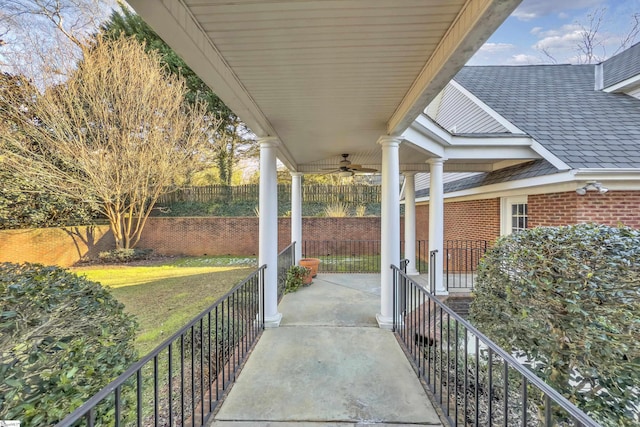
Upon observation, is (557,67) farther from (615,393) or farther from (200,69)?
(200,69)

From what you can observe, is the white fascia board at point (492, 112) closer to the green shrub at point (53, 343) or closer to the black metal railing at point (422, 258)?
the black metal railing at point (422, 258)

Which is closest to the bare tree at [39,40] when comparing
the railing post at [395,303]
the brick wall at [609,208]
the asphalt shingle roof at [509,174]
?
the railing post at [395,303]

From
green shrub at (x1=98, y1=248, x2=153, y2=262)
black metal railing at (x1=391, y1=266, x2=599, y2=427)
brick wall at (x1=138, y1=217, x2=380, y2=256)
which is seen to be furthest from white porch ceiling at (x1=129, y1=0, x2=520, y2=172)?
green shrub at (x1=98, y1=248, x2=153, y2=262)

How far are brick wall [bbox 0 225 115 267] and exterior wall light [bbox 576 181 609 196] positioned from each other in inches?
563

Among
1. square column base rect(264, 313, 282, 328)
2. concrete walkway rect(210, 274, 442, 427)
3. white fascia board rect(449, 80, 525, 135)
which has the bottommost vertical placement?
concrete walkway rect(210, 274, 442, 427)

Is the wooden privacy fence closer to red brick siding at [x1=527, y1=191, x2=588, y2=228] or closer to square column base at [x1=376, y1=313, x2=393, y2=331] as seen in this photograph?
red brick siding at [x1=527, y1=191, x2=588, y2=228]

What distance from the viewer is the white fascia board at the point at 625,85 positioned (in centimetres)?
619

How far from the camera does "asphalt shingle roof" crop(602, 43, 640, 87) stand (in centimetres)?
654

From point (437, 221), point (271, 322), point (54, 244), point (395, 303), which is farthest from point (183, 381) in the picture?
point (54, 244)

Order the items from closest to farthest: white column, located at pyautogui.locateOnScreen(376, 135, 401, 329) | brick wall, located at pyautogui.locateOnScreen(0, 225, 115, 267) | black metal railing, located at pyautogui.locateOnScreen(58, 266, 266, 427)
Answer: black metal railing, located at pyautogui.locateOnScreen(58, 266, 266, 427), white column, located at pyautogui.locateOnScreen(376, 135, 401, 329), brick wall, located at pyautogui.locateOnScreen(0, 225, 115, 267)

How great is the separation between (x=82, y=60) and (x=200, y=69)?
9.74 metres

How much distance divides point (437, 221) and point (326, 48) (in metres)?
4.52

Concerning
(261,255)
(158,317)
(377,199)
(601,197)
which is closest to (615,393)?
(261,255)

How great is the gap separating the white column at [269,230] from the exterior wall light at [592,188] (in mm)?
4876
